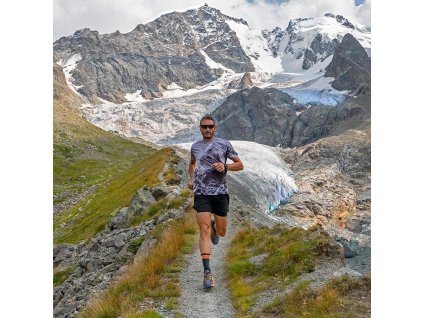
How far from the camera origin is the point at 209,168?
13.1 metres

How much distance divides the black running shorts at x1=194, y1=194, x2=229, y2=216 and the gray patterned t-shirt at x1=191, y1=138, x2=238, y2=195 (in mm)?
131

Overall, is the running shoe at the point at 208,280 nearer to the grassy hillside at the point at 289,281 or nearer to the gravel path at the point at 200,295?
the gravel path at the point at 200,295

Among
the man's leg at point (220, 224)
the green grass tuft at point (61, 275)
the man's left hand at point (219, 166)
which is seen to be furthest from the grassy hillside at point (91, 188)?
the man's left hand at point (219, 166)

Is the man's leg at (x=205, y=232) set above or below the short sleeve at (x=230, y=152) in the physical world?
below

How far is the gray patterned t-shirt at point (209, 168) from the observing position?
13141 mm

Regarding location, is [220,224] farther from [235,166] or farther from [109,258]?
[109,258]

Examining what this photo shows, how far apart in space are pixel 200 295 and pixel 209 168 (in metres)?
3.57

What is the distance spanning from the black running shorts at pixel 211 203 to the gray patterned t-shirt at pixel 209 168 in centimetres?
13
